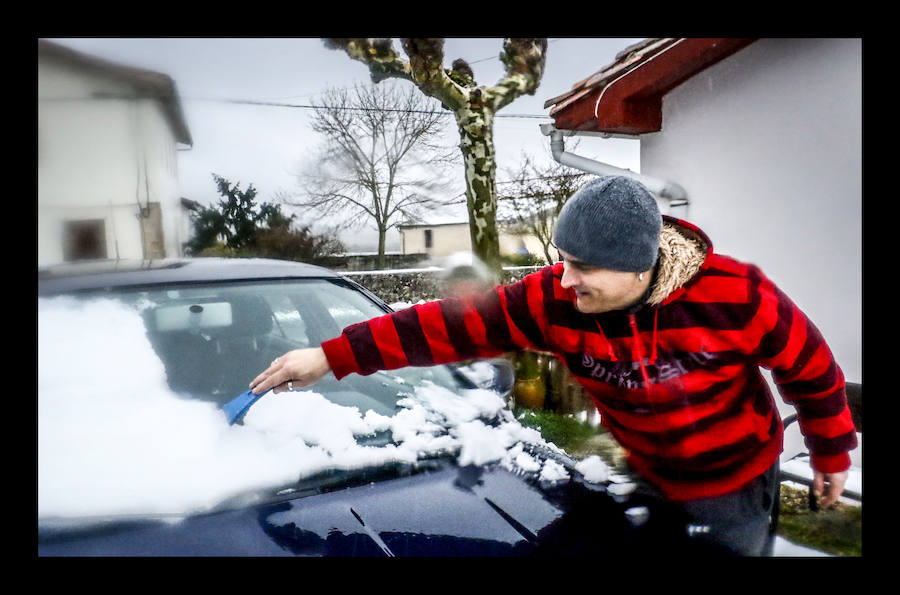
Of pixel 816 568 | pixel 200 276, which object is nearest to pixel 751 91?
pixel 816 568

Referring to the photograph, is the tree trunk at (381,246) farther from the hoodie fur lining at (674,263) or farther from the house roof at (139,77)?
the hoodie fur lining at (674,263)

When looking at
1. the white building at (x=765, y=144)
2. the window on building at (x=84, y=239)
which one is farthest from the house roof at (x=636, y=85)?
the window on building at (x=84, y=239)

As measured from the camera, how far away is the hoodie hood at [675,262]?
102 cm

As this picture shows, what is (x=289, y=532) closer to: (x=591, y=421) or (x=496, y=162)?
(x=496, y=162)

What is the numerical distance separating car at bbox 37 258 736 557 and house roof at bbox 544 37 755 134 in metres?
0.79

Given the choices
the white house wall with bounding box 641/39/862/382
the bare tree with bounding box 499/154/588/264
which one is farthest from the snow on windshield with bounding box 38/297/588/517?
the white house wall with bounding box 641/39/862/382

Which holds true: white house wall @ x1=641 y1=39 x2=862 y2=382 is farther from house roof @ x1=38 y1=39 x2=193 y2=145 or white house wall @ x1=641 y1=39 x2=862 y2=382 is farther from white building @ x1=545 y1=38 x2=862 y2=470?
house roof @ x1=38 y1=39 x2=193 y2=145

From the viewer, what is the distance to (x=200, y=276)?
5.22 feet

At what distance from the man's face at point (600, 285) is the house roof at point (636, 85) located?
0.56 m

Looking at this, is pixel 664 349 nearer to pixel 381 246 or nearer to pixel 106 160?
pixel 381 246

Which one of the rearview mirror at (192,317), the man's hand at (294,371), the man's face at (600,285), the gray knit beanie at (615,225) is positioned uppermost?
the gray knit beanie at (615,225)

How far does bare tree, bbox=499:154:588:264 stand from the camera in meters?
1.44
